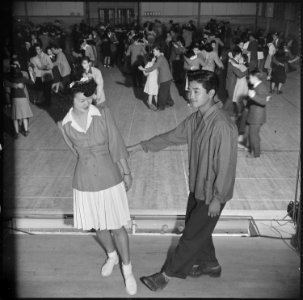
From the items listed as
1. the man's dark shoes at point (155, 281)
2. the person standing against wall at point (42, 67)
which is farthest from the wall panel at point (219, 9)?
the man's dark shoes at point (155, 281)

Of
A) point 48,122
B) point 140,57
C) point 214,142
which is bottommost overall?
point 48,122

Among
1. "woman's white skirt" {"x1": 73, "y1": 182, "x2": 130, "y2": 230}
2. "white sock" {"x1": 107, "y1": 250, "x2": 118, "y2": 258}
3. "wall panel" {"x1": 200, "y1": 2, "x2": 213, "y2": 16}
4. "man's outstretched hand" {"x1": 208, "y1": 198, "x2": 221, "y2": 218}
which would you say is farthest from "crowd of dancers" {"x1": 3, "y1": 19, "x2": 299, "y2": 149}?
"wall panel" {"x1": 200, "y1": 2, "x2": 213, "y2": 16}

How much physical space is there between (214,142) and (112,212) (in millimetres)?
797

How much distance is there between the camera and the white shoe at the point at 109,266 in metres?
2.81

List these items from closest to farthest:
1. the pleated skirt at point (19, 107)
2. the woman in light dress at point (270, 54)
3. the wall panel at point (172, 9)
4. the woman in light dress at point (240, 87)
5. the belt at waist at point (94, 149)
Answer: the belt at waist at point (94, 149) → the pleated skirt at point (19, 107) → the woman in light dress at point (240, 87) → the woman in light dress at point (270, 54) → the wall panel at point (172, 9)

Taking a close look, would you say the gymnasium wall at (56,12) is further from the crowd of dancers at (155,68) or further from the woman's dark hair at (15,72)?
the woman's dark hair at (15,72)

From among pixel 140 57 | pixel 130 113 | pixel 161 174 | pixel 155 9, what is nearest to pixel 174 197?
pixel 161 174

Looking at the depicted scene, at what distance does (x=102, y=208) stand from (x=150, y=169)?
2.82m

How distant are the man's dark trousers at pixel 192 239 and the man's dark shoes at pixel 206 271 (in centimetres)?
11

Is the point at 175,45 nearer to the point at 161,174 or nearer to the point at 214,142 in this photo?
the point at 161,174

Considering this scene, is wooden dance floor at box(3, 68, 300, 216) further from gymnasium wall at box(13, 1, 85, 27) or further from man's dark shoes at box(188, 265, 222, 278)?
gymnasium wall at box(13, 1, 85, 27)

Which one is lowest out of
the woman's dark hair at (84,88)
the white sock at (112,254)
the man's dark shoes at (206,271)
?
the man's dark shoes at (206,271)

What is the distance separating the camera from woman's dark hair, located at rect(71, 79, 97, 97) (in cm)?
245

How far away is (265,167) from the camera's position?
5.46 m
